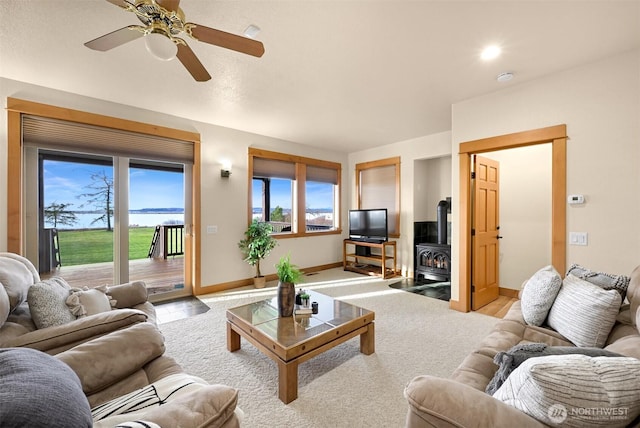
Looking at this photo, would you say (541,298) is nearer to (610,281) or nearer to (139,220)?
(610,281)

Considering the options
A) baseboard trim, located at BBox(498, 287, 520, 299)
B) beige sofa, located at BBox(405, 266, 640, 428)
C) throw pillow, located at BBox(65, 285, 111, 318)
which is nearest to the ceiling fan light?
throw pillow, located at BBox(65, 285, 111, 318)

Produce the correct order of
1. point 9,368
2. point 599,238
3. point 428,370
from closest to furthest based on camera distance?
point 9,368 → point 428,370 → point 599,238

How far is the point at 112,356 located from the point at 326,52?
255cm

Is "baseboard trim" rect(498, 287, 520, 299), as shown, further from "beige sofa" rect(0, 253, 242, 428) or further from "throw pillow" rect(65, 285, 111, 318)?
"throw pillow" rect(65, 285, 111, 318)

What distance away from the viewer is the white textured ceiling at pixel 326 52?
1.87 m

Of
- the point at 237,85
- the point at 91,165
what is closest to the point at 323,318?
the point at 237,85

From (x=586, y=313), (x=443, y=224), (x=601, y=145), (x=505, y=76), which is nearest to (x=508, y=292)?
(x=443, y=224)

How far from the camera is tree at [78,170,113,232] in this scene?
3.47m

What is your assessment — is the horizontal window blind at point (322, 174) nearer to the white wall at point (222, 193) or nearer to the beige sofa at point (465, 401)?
the white wall at point (222, 193)

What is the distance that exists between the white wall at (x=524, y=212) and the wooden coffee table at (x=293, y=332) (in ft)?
9.96

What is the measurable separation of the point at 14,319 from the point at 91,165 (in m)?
2.53

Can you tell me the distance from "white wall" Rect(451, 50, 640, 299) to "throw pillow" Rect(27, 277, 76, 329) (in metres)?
4.12

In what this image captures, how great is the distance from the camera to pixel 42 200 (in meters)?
3.16

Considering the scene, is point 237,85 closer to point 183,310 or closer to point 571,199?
point 183,310
